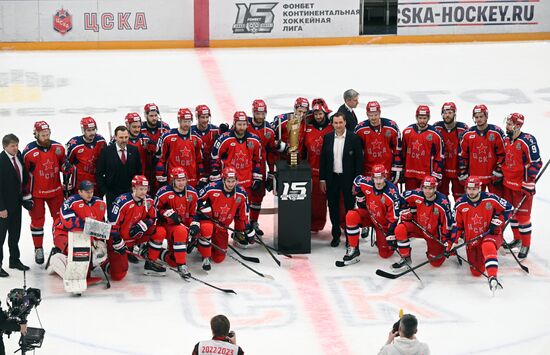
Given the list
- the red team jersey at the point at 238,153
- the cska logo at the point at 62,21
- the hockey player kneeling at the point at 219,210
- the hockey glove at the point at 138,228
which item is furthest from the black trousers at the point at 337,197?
the cska logo at the point at 62,21

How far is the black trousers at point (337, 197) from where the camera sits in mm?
9266

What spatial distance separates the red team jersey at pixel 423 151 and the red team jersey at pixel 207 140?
1.55 m

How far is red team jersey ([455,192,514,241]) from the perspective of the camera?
8.49m

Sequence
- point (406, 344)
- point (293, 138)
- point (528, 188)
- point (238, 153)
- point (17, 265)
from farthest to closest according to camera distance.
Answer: point (238, 153) < point (293, 138) < point (528, 188) < point (17, 265) < point (406, 344)

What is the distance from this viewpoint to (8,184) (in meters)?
8.46

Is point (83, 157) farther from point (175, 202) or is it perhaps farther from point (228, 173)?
point (228, 173)

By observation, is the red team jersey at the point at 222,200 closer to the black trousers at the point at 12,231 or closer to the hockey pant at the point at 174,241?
the hockey pant at the point at 174,241

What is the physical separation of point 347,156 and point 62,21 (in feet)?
27.7

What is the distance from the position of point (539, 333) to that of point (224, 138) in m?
3.01

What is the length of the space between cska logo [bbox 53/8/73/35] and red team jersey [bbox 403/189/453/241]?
9031 millimetres

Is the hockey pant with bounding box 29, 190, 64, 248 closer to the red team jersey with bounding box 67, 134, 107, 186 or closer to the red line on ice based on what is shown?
the red team jersey with bounding box 67, 134, 107, 186

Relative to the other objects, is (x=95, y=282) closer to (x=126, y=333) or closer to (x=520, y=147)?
(x=126, y=333)

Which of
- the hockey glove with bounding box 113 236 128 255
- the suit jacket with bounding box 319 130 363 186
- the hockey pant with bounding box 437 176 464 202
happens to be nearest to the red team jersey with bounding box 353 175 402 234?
the suit jacket with bounding box 319 130 363 186

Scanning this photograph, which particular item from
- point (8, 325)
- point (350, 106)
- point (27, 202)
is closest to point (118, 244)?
point (27, 202)
